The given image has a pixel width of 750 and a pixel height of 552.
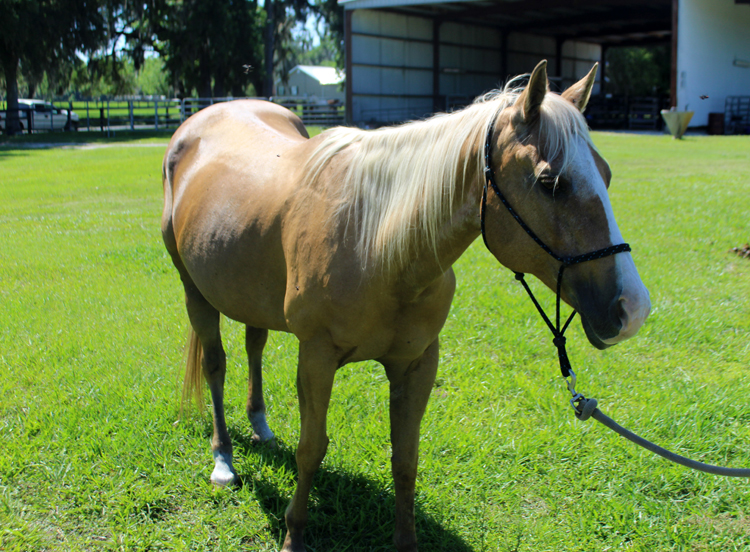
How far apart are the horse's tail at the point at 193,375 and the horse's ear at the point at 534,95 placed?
2369 mm

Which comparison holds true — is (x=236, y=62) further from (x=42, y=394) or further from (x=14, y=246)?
(x=42, y=394)

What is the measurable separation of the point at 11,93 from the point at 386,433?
30616 millimetres

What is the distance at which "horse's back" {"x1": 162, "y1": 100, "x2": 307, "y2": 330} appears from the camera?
251 cm

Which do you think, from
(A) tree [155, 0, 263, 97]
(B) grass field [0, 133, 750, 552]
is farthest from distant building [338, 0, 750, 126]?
(B) grass field [0, 133, 750, 552]

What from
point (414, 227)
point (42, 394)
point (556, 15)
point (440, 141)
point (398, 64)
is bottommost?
point (42, 394)

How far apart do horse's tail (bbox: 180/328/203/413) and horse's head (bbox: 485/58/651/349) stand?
7.24ft

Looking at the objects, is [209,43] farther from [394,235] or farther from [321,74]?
[394,235]

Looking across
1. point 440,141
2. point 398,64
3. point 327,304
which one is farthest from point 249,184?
point 398,64

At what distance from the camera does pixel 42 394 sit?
359cm

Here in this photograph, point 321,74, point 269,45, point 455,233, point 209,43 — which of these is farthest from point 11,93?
point 321,74

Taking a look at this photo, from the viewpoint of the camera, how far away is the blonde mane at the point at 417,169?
171 centimetres

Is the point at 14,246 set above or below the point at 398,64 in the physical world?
below

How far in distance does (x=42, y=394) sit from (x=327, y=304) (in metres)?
2.47

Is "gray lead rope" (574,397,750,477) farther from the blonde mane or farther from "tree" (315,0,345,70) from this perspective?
"tree" (315,0,345,70)
